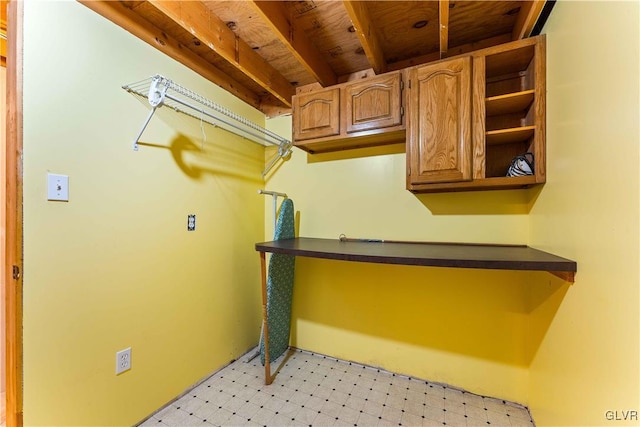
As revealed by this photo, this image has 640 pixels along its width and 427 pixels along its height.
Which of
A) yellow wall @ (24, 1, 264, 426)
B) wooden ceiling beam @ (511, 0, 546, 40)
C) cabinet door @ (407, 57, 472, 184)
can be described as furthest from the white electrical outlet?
wooden ceiling beam @ (511, 0, 546, 40)

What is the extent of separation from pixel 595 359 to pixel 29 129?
2.28 metres

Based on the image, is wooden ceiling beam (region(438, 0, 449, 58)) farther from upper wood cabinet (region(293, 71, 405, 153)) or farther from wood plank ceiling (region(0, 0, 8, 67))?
wood plank ceiling (region(0, 0, 8, 67))

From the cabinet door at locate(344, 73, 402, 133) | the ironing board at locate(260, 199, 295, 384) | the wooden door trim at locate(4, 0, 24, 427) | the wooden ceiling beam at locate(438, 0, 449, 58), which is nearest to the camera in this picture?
the wooden door trim at locate(4, 0, 24, 427)

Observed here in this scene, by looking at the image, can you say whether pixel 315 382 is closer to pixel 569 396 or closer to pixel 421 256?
pixel 421 256

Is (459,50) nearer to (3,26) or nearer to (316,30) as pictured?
(316,30)

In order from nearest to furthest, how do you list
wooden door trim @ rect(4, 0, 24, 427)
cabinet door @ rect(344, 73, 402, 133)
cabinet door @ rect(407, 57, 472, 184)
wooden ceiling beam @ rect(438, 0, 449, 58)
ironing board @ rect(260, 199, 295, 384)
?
wooden door trim @ rect(4, 0, 24, 427)
wooden ceiling beam @ rect(438, 0, 449, 58)
cabinet door @ rect(407, 57, 472, 184)
cabinet door @ rect(344, 73, 402, 133)
ironing board @ rect(260, 199, 295, 384)

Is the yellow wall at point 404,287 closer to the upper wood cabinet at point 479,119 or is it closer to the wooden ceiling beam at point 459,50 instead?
the upper wood cabinet at point 479,119

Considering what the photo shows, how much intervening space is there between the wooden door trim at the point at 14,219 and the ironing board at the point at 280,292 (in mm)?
1140

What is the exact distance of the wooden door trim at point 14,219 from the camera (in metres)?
0.97

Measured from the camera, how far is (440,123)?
→ 1.38m

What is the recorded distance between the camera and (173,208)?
155cm

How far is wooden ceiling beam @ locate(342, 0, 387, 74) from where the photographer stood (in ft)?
3.96

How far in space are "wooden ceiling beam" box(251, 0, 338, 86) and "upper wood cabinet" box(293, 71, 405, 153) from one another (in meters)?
0.20

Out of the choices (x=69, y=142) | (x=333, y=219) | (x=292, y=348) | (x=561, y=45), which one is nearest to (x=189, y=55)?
(x=69, y=142)
